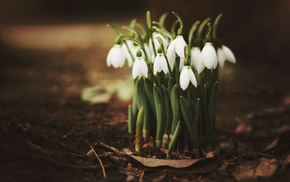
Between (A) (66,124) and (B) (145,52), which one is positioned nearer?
(B) (145,52)

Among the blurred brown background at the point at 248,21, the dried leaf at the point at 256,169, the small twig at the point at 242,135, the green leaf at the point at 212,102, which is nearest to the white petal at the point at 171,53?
the green leaf at the point at 212,102

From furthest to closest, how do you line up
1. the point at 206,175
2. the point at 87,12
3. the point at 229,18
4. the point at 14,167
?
the point at 87,12, the point at 229,18, the point at 206,175, the point at 14,167

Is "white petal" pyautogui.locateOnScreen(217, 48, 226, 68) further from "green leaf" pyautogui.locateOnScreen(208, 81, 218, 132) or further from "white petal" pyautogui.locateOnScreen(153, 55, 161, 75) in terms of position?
"white petal" pyautogui.locateOnScreen(153, 55, 161, 75)

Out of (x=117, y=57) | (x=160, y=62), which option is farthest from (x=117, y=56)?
(x=160, y=62)

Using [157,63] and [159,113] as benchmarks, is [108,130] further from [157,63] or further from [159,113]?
[157,63]

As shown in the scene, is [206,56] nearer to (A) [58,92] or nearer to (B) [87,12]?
(A) [58,92]

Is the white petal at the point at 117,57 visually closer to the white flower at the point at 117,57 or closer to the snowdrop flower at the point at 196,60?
the white flower at the point at 117,57

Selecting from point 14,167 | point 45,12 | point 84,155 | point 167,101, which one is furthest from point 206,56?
point 45,12
